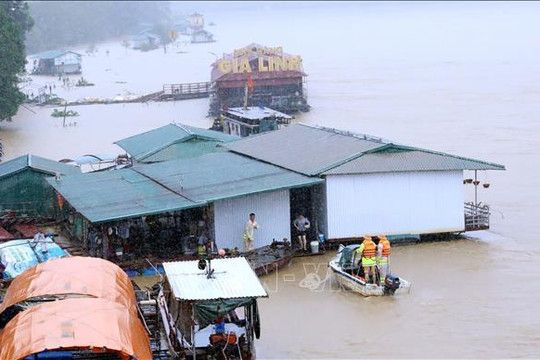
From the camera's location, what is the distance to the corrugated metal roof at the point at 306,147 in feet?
65.4

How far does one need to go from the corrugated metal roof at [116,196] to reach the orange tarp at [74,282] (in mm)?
4083

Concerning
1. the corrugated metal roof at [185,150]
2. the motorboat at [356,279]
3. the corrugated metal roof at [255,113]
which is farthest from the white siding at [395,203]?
the corrugated metal roof at [255,113]

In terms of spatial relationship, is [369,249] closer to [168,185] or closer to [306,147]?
[168,185]

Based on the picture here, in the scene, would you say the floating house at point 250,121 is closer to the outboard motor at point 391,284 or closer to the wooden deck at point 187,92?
the wooden deck at point 187,92

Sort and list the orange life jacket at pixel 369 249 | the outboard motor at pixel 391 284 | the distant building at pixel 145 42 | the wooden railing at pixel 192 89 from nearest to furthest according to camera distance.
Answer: the orange life jacket at pixel 369 249 → the outboard motor at pixel 391 284 → the wooden railing at pixel 192 89 → the distant building at pixel 145 42

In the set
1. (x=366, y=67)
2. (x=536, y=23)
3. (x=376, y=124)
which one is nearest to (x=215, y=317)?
(x=376, y=124)

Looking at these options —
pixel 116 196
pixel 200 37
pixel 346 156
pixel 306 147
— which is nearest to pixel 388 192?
pixel 346 156

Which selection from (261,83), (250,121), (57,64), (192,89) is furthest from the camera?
(57,64)

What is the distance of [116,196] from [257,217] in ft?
9.19

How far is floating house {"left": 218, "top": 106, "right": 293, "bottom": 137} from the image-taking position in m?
32.4

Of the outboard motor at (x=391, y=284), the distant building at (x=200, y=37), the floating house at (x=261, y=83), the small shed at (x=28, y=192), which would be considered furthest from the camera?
the distant building at (x=200, y=37)

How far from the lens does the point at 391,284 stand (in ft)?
52.9

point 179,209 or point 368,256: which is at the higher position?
point 179,209

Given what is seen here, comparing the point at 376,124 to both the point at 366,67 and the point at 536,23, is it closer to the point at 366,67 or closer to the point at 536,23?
the point at 366,67
